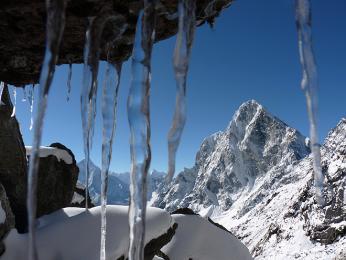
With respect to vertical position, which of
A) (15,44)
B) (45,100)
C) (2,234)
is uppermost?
(15,44)

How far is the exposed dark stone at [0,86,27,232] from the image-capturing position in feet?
53.9

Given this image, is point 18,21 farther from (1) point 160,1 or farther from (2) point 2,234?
(2) point 2,234

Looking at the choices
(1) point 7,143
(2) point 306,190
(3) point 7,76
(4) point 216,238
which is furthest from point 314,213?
(3) point 7,76

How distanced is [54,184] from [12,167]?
9.43ft

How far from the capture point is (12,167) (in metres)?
16.6

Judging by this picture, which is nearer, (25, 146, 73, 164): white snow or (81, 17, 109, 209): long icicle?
(81, 17, 109, 209): long icicle

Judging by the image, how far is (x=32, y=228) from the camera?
4.63m

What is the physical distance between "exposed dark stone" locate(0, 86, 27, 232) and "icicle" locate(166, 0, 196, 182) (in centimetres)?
1312

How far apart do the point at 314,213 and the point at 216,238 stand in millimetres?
93092

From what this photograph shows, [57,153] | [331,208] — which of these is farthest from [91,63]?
[331,208]

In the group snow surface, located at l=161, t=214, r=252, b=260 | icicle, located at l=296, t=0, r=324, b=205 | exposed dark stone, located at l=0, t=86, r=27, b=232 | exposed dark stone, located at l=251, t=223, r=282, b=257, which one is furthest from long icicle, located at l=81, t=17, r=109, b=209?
exposed dark stone, located at l=251, t=223, r=282, b=257

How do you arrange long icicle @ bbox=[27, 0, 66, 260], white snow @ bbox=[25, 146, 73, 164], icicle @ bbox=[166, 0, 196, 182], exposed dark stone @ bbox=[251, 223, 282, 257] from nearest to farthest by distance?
1. long icicle @ bbox=[27, 0, 66, 260]
2. icicle @ bbox=[166, 0, 196, 182]
3. white snow @ bbox=[25, 146, 73, 164]
4. exposed dark stone @ bbox=[251, 223, 282, 257]

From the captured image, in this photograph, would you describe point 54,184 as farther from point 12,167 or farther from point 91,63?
point 91,63

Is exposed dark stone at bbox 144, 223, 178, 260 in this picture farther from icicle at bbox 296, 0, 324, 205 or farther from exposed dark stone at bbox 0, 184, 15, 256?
icicle at bbox 296, 0, 324, 205
